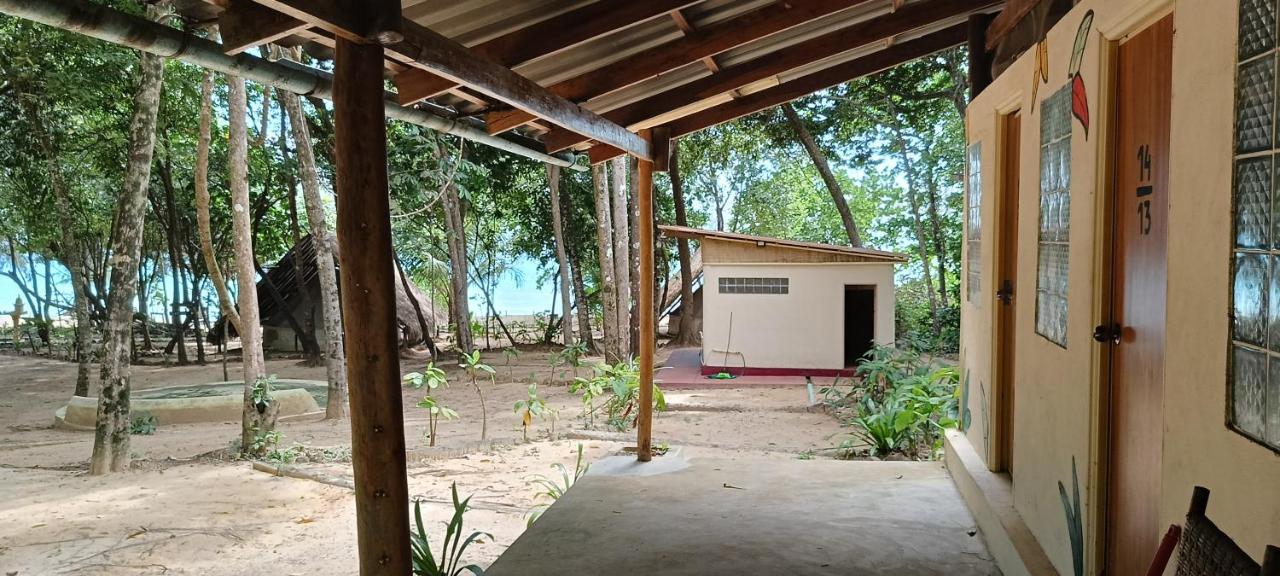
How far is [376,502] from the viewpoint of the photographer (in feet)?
8.87

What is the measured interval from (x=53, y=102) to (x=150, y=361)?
24.8ft

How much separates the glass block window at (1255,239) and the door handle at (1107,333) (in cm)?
90

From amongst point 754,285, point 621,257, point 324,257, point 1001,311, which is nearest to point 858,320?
point 754,285

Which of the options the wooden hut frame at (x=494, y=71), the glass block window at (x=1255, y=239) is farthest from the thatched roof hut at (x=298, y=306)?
the glass block window at (x=1255, y=239)

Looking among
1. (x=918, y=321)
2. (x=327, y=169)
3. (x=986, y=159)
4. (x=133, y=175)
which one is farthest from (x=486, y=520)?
(x=918, y=321)

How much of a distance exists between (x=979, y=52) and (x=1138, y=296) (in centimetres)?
292

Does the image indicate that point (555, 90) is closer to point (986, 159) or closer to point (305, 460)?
point (986, 159)

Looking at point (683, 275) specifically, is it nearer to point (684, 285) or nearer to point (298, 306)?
point (684, 285)

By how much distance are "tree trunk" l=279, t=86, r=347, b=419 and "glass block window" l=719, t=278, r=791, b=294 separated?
5.81 m

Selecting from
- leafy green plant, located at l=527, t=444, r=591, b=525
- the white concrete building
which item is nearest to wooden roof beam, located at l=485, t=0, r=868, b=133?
leafy green plant, located at l=527, t=444, r=591, b=525

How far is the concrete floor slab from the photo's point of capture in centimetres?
341

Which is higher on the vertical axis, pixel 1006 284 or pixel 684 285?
pixel 1006 284

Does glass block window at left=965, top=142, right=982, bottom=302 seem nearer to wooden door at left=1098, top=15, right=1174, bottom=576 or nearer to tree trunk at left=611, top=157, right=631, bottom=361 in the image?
wooden door at left=1098, top=15, right=1174, bottom=576

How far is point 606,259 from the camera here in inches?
492
